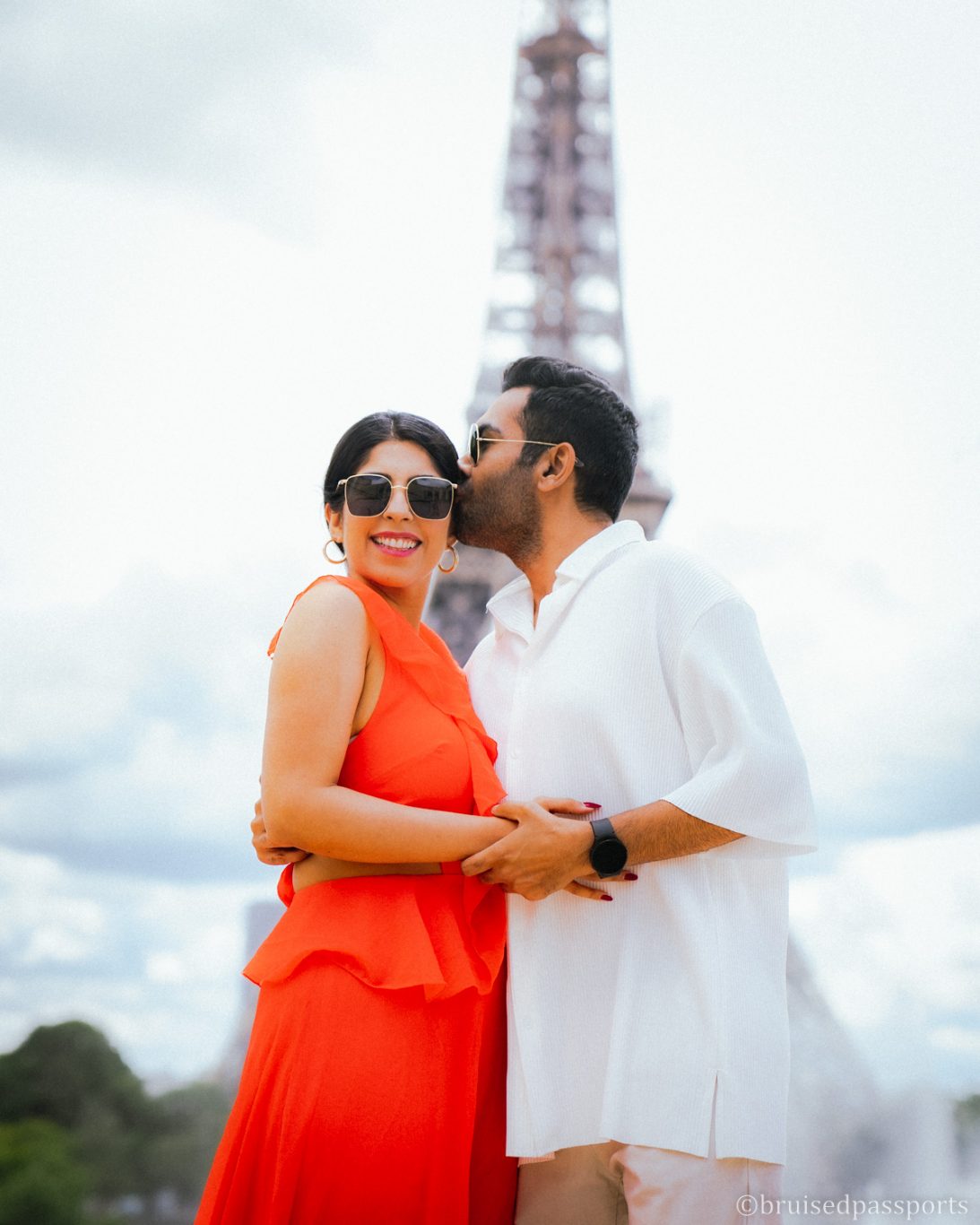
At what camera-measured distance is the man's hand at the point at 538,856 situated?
224 centimetres

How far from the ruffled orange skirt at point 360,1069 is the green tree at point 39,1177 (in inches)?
306

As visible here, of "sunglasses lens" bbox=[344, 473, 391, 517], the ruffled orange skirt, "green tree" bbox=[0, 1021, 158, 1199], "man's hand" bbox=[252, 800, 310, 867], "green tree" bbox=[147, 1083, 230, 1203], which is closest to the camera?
the ruffled orange skirt

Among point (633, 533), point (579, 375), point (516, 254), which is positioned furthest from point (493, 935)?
point (516, 254)

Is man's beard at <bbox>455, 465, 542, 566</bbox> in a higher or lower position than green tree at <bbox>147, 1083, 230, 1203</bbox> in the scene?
higher

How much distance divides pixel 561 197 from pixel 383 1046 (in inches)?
454

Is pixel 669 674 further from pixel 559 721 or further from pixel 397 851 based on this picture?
pixel 397 851

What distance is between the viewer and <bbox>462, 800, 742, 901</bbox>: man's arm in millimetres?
2248

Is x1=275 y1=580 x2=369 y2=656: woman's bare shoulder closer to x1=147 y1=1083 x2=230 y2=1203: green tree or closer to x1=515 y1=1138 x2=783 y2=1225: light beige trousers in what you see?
x1=515 y1=1138 x2=783 y2=1225: light beige trousers

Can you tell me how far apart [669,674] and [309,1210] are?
44.5 inches

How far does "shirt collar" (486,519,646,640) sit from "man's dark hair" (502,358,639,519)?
9 centimetres

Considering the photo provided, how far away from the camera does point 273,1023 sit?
2209mm

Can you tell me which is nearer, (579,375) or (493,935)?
(493,935)

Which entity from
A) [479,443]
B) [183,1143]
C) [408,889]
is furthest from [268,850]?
[183,1143]

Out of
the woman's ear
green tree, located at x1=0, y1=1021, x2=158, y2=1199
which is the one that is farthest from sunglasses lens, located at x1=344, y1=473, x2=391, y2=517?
green tree, located at x1=0, y1=1021, x2=158, y2=1199
